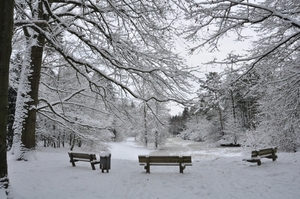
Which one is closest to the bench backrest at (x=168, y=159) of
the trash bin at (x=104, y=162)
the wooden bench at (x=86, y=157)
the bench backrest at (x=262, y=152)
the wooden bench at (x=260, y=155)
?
the trash bin at (x=104, y=162)

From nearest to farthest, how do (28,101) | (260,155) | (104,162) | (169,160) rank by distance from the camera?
(104,162) < (169,160) < (28,101) < (260,155)

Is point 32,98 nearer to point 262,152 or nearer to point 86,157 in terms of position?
point 86,157

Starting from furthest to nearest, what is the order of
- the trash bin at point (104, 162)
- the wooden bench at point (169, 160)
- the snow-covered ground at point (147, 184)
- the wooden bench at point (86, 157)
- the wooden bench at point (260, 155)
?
the wooden bench at point (260, 155) < the wooden bench at point (86, 157) < the wooden bench at point (169, 160) < the trash bin at point (104, 162) < the snow-covered ground at point (147, 184)

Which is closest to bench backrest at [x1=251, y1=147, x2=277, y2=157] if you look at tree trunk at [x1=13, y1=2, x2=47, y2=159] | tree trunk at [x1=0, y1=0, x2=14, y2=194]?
tree trunk at [x1=0, y1=0, x2=14, y2=194]

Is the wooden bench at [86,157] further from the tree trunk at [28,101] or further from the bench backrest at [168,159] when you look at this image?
the bench backrest at [168,159]

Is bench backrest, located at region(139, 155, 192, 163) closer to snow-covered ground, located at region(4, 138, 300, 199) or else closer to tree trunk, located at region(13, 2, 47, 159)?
snow-covered ground, located at region(4, 138, 300, 199)

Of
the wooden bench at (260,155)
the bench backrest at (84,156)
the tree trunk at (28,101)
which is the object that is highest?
the tree trunk at (28,101)

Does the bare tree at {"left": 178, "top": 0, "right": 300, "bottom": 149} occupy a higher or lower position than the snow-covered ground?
higher

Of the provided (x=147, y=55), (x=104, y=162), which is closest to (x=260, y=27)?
(x=147, y=55)

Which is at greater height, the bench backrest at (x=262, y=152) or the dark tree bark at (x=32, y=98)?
the dark tree bark at (x=32, y=98)

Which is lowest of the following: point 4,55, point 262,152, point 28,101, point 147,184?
point 147,184

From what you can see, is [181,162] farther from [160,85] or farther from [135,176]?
Answer: [160,85]

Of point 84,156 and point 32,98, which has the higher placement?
point 32,98

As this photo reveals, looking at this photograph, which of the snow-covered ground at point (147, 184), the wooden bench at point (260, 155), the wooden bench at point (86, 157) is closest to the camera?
the snow-covered ground at point (147, 184)
